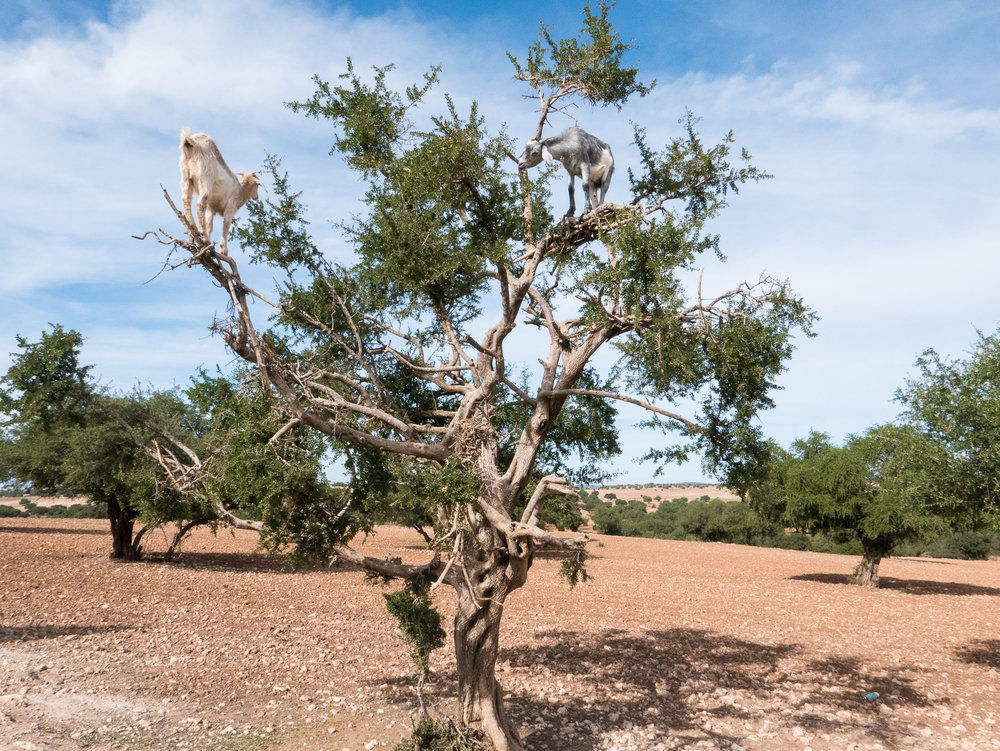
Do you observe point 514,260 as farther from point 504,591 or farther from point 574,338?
point 504,591

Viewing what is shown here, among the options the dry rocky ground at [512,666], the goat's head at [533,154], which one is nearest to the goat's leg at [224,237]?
the goat's head at [533,154]

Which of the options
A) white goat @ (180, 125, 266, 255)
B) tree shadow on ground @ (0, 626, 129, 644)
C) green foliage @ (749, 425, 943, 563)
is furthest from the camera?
green foliage @ (749, 425, 943, 563)

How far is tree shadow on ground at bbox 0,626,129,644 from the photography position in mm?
12734

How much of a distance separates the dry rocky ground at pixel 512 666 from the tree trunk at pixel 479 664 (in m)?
1.12

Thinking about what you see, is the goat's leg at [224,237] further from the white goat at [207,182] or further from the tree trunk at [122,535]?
the tree trunk at [122,535]

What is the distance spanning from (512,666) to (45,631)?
892 centimetres

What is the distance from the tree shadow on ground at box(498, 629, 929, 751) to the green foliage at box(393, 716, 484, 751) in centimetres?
149

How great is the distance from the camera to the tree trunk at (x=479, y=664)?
7844 millimetres

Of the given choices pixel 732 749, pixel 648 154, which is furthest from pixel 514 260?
pixel 732 749

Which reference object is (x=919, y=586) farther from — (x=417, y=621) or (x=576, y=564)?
(x=417, y=621)

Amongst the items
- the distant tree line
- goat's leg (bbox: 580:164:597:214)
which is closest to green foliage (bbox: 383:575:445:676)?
goat's leg (bbox: 580:164:597:214)

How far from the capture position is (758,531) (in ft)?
187

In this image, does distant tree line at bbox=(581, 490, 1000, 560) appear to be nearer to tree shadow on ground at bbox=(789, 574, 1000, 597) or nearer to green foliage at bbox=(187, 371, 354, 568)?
tree shadow on ground at bbox=(789, 574, 1000, 597)

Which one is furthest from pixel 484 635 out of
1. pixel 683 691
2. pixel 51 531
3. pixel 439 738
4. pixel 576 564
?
pixel 51 531
